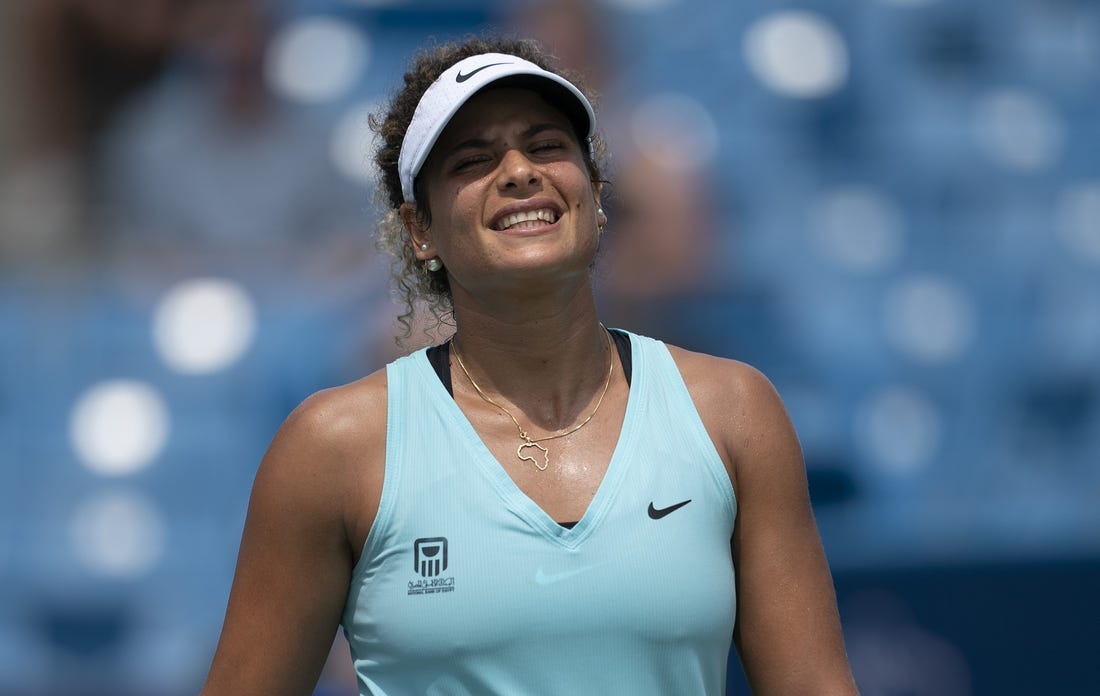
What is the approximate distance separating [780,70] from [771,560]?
12.3 feet

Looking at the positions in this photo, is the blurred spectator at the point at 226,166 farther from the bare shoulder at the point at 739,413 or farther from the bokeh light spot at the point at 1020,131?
the bare shoulder at the point at 739,413

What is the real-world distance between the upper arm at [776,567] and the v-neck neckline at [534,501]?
0.34 ft

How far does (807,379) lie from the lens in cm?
479

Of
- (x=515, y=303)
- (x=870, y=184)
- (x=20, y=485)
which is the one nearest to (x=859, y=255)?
(x=870, y=184)

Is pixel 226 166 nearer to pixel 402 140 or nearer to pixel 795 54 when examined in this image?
pixel 795 54

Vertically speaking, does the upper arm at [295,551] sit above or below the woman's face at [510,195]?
below

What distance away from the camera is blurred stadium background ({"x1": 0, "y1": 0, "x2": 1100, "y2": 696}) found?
430 cm

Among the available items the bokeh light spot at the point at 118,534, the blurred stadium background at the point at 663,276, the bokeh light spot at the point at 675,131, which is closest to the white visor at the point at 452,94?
the blurred stadium background at the point at 663,276

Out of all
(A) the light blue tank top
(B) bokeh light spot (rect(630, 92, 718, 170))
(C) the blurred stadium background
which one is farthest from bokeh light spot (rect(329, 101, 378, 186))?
(A) the light blue tank top

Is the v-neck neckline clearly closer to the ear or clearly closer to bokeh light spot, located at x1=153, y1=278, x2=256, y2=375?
the ear

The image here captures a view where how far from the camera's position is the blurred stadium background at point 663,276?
169 inches

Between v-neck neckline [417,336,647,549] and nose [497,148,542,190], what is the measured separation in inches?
10.7

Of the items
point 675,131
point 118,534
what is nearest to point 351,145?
point 675,131

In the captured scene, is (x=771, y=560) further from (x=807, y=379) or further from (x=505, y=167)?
(x=807, y=379)
